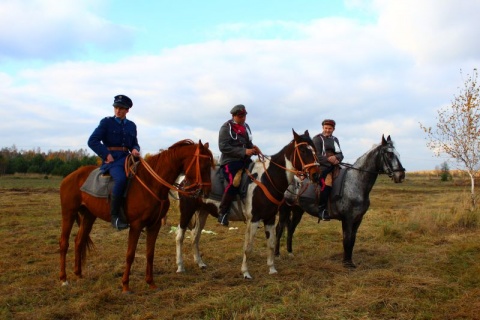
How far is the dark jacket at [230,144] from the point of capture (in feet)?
22.5

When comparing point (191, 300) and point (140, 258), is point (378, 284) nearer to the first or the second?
point (191, 300)

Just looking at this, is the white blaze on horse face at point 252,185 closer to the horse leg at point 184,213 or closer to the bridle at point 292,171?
the bridle at point 292,171

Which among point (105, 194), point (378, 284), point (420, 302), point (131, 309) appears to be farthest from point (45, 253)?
point (420, 302)

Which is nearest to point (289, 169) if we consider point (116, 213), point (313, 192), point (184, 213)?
point (313, 192)

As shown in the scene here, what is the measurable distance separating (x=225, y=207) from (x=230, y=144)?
3.82ft

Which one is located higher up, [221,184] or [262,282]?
[221,184]

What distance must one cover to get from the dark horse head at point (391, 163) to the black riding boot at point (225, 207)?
10.0 ft

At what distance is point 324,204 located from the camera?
782 cm

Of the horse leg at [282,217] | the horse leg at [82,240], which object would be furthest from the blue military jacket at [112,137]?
the horse leg at [282,217]

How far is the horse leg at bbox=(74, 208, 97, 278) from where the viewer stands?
6738 mm

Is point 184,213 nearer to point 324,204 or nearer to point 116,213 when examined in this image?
point 116,213

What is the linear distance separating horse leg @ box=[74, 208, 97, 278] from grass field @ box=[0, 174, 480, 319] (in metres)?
0.25

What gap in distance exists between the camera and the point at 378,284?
19.9 ft

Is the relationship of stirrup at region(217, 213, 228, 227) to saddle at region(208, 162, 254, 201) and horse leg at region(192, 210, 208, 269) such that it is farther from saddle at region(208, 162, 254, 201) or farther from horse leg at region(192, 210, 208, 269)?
horse leg at region(192, 210, 208, 269)
